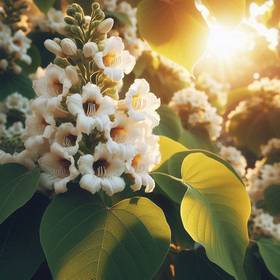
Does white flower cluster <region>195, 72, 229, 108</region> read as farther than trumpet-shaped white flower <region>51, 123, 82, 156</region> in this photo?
Yes

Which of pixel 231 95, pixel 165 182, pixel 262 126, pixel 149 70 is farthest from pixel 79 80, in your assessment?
pixel 231 95

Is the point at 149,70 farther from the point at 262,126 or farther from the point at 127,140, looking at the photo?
the point at 127,140

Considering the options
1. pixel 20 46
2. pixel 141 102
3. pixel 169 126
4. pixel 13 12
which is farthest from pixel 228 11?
pixel 13 12

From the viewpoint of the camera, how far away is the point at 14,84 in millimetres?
2193

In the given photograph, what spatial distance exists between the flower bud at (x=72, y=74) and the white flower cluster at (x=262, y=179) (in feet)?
4.37

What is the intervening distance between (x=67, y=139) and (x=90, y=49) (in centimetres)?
17

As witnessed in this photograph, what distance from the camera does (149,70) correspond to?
2.46 m

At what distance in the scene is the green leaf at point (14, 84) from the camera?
2.15 meters

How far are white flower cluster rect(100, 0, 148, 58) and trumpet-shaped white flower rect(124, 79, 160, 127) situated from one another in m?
0.94

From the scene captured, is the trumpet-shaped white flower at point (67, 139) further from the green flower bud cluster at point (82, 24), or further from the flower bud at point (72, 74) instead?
the green flower bud cluster at point (82, 24)

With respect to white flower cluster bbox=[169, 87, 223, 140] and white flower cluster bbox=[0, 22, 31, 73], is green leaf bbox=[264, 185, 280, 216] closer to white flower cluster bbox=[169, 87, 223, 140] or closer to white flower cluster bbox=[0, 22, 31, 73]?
white flower cluster bbox=[169, 87, 223, 140]

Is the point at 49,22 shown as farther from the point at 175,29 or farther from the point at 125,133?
the point at 125,133

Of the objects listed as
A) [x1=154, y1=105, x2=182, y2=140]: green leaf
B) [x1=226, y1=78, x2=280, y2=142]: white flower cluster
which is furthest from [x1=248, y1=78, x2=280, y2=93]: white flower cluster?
[x1=154, y1=105, x2=182, y2=140]: green leaf

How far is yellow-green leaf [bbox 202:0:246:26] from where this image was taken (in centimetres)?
104
